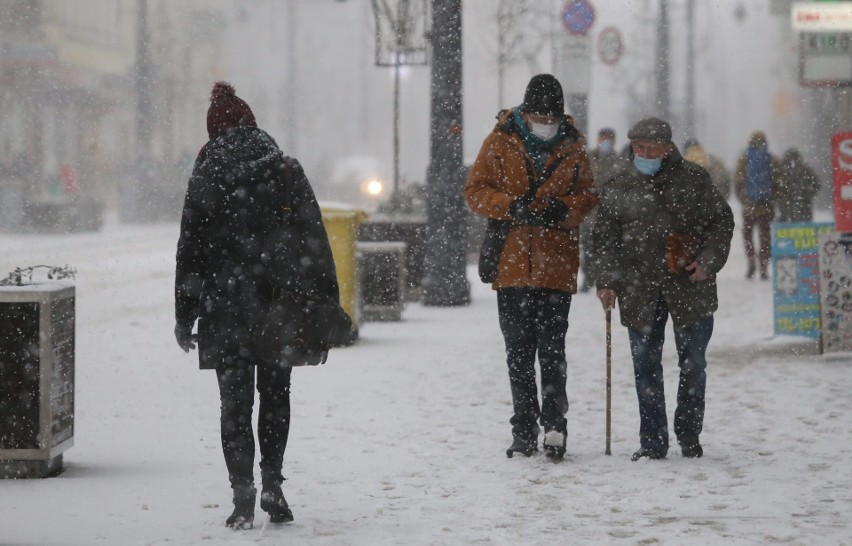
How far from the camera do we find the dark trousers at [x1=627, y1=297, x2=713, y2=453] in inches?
291

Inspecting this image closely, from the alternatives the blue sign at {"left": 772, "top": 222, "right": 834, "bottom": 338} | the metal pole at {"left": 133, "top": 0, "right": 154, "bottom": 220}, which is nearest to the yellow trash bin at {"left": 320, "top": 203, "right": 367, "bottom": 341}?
the blue sign at {"left": 772, "top": 222, "right": 834, "bottom": 338}

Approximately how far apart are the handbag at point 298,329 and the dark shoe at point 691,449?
2513 mm

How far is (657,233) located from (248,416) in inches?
102

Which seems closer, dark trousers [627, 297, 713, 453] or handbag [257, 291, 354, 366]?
handbag [257, 291, 354, 366]

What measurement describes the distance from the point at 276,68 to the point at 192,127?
6201mm

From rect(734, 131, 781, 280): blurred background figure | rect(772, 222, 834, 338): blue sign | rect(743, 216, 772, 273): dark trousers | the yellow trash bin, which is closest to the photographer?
rect(772, 222, 834, 338): blue sign

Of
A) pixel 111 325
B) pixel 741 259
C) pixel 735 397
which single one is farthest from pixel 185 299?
pixel 741 259

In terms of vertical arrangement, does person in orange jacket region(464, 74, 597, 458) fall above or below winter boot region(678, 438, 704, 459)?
above

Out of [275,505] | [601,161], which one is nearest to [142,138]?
[601,161]

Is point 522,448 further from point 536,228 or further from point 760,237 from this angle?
point 760,237

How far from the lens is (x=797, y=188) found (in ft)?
66.0

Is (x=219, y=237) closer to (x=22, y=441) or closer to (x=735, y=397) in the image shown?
(x=22, y=441)

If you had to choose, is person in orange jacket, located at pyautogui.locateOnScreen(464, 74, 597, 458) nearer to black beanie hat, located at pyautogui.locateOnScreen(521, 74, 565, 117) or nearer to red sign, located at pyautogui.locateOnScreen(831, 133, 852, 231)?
black beanie hat, located at pyautogui.locateOnScreen(521, 74, 565, 117)

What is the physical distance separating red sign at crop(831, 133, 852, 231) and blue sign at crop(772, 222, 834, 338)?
2.80 feet
